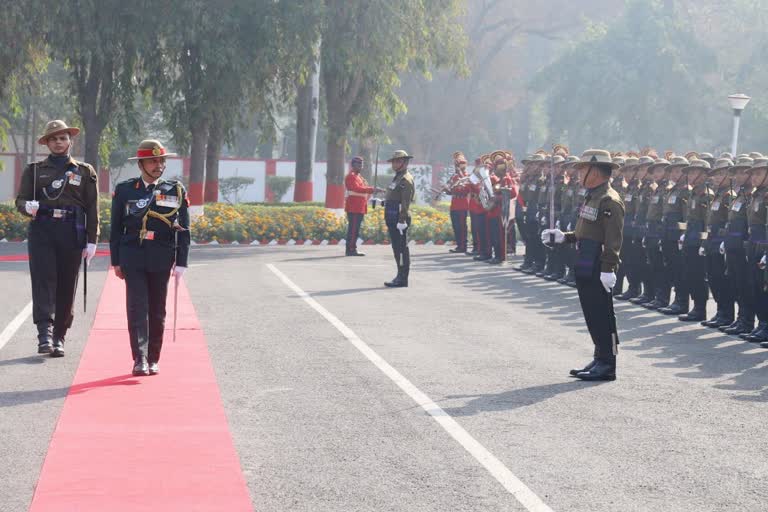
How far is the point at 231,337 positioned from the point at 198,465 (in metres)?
5.88

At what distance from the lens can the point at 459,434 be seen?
9156mm

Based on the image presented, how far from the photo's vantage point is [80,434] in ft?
29.4

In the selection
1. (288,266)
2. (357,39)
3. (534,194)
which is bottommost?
(288,266)

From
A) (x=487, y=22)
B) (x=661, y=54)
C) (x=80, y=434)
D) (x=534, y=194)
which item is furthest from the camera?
(x=487, y=22)

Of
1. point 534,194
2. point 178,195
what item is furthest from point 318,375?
point 534,194

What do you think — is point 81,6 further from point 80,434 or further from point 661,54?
point 661,54

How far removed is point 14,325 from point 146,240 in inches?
160

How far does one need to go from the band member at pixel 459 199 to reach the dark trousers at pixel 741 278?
12.7m

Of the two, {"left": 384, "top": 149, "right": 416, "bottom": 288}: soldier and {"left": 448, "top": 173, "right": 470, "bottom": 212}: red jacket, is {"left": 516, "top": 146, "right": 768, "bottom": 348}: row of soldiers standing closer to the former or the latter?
{"left": 384, "top": 149, "right": 416, "bottom": 288}: soldier

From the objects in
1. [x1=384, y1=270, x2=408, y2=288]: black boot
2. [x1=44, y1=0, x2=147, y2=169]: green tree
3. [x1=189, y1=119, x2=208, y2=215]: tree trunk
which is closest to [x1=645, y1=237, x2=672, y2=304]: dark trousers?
[x1=384, y1=270, x2=408, y2=288]: black boot

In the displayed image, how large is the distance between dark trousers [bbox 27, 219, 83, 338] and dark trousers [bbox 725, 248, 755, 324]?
7.50 metres

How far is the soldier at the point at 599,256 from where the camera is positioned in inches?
463

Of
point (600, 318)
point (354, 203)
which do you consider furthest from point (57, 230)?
point (354, 203)

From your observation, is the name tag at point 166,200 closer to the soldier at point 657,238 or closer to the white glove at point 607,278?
the white glove at point 607,278
